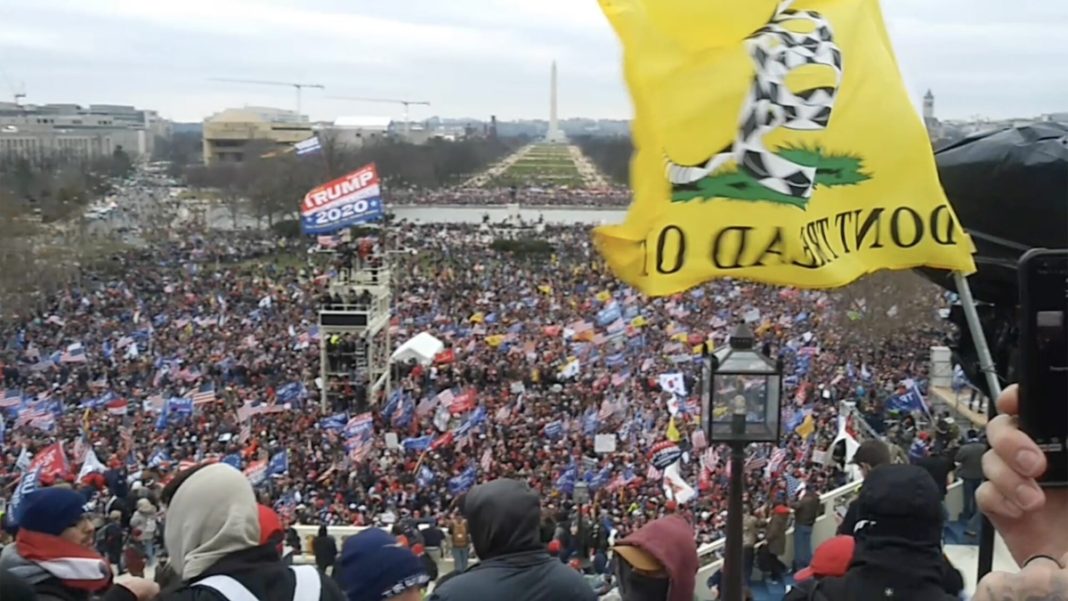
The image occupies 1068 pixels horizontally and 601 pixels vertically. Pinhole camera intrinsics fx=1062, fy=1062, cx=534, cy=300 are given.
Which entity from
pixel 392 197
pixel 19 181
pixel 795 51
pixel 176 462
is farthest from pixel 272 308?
pixel 392 197

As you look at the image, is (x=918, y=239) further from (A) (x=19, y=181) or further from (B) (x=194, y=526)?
(A) (x=19, y=181)

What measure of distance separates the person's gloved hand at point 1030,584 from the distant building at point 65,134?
90300 mm

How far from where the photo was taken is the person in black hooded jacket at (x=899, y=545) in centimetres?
300

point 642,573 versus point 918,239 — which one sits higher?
point 918,239

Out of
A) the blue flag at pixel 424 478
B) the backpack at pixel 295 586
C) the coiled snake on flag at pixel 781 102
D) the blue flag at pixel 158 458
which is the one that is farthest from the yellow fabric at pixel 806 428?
the backpack at pixel 295 586

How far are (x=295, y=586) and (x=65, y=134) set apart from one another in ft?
487

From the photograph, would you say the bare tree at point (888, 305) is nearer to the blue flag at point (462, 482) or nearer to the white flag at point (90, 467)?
the blue flag at point (462, 482)

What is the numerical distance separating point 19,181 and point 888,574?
71227mm

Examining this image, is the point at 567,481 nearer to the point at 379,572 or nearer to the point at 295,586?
the point at 379,572

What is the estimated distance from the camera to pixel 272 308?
3306 centimetres

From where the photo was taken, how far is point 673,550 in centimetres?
337

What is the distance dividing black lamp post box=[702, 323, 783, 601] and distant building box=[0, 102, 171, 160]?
86936mm

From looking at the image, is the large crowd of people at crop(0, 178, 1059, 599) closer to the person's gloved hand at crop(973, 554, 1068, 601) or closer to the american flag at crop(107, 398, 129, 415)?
the american flag at crop(107, 398, 129, 415)

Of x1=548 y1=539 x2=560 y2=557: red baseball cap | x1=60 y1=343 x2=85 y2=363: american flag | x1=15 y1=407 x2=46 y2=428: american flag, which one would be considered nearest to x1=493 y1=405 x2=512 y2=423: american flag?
x1=15 y1=407 x2=46 y2=428: american flag
